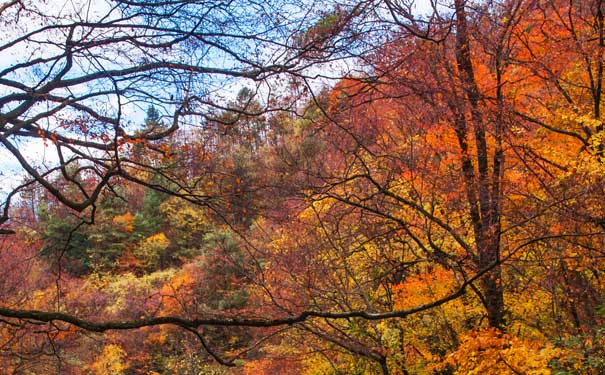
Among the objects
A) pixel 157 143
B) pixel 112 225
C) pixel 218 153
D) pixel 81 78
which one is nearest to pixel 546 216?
pixel 218 153

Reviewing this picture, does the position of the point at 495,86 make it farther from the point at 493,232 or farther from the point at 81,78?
the point at 81,78

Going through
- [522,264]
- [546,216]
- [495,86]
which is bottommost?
[522,264]

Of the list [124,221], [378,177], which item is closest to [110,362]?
[124,221]

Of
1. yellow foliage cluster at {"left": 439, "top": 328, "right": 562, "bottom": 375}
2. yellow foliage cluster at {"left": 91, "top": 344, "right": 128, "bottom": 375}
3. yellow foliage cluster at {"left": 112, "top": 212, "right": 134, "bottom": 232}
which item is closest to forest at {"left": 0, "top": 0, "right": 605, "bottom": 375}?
yellow foliage cluster at {"left": 439, "top": 328, "right": 562, "bottom": 375}

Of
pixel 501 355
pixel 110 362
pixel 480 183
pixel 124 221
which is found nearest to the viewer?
pixel 501 355

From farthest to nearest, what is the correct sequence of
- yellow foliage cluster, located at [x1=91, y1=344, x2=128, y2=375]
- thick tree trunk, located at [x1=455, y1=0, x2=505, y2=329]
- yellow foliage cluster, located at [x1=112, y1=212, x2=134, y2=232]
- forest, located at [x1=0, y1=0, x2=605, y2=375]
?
yellow foliage cluster, located at [x1=112, y1=212, x2=134, y2=232] < yellow foliage cluster, located at [x1=91, y1=344, x2=128, y2=375] < thick tree trunk, located at [x1=455, y1=0, x2=505, y2=329] < forest, located at [x1=0, y1=0, x2=605, y2=375]

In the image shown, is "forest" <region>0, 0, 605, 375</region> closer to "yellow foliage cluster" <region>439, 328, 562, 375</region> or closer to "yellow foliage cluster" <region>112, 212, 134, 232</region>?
"yellow foliage cluster" <region>439, 328, 562, 375</region>

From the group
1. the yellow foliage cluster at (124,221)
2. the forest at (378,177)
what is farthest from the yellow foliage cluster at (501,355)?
the yellow foliage cluster at (124,221)

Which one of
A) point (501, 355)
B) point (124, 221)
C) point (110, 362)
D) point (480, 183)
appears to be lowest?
point (501, 355)

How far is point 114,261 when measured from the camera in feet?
87.7

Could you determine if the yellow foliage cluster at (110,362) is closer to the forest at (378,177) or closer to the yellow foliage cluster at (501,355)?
the forest at (378,177)

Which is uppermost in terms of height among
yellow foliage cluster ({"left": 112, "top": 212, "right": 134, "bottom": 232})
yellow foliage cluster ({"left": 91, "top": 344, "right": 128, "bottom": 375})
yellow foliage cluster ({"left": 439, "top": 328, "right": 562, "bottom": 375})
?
yellow foliage cluster ({"left": 112, "top": 212, "right": 134, "bottom": 232})

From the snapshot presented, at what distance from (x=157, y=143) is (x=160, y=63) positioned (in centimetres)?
111

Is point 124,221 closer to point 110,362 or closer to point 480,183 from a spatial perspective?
point 110,362
